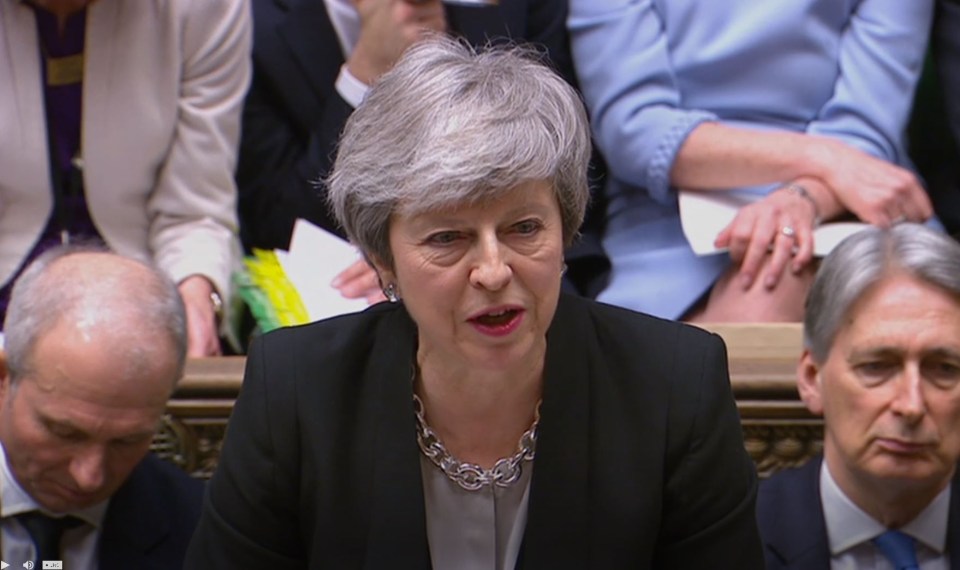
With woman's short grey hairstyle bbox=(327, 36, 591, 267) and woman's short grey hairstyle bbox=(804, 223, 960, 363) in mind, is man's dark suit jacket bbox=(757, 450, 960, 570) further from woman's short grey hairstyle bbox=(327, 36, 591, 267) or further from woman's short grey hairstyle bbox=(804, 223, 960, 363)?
woman's short grey hairstyle bbox=(327, 36, 591, 267)

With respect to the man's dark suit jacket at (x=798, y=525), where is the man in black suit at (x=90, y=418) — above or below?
above

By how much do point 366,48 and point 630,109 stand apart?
456 millimetres

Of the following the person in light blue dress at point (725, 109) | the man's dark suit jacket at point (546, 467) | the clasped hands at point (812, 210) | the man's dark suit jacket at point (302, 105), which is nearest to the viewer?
the man's dark suit jacket at point (546, 467)

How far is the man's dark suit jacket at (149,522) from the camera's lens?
205 centimetres

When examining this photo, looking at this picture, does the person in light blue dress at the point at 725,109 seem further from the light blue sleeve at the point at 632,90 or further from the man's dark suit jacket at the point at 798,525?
the man's dark suit jacket at the point at 798,525

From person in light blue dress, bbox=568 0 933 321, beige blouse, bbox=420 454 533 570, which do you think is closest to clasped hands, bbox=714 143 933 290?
person in light blue dress, bbox=568 0 933 321

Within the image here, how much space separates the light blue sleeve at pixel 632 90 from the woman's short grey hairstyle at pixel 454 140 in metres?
1.01

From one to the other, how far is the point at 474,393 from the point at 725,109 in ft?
3.89

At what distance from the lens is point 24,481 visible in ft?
6.69

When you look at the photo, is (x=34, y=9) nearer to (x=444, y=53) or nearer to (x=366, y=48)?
(x=366, y=48)

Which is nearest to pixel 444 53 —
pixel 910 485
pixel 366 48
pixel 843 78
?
pixel 910 485

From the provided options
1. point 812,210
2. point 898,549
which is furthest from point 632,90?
point 898,549

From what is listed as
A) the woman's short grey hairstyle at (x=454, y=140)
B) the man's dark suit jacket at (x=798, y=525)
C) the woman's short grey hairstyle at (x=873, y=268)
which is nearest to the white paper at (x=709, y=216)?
the woman's short grey hairstyle at (x=873, y=268)

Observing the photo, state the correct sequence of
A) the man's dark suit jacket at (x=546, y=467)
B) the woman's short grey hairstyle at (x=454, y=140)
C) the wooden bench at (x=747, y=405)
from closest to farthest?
1. the woman's short grey hairstyle at (x=454, y=140)
2. the man's dark suit jacket at (x=546, y=467)
3. the wooden bench at (x=747, y=405)
